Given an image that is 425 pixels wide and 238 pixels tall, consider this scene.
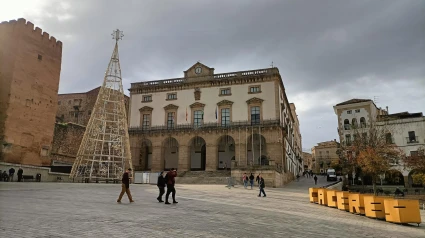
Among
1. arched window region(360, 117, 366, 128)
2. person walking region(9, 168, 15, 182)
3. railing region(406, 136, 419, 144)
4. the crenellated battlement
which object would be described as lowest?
person walking region(9, 168, 15, 182)

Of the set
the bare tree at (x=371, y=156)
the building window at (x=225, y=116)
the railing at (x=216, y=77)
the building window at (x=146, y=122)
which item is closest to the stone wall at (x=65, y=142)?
the building window at (x=146, y=122)

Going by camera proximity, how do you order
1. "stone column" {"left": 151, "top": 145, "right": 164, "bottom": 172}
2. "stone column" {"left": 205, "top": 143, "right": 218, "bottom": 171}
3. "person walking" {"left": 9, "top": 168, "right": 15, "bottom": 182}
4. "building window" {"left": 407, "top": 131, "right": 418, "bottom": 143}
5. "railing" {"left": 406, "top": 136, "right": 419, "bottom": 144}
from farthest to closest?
1. "stone column" {"left": 151, "top": 145, "right": 164, "bottom": 172}
2. "stone column" {"left": 205, "top": 143, "right": 218, "bottom": 171}
3. "building window" {"left": 407, "top": 131, "right": 418, "bottom": 143}
4. "railing" {"left": 406, "top": 136, "right": 419, "bottom": 144}
5. "person walking" {"left": 9, "top": 168, "right": 15, "bottom": 182}

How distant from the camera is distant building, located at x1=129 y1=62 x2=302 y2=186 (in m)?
39.7

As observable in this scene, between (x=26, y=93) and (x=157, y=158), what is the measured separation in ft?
59.7

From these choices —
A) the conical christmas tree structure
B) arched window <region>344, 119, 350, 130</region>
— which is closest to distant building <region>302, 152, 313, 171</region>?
arched window <region>344, 119, 350, 130</region>

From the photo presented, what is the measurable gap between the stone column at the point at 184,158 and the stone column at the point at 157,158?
290 centimetres

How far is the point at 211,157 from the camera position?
4034 cm

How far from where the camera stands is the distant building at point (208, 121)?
39688 mm

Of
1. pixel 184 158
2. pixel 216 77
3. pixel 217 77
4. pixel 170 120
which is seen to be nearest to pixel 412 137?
pixel 217 77

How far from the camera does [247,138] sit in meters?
39.8

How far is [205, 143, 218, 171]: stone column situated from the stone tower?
18.5 meters

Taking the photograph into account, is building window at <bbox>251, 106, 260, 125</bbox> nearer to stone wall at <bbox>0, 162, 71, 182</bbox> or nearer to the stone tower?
stone wall at <bbox>0, 162, 71, 182</bbox>

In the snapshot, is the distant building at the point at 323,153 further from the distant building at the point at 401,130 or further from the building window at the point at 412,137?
the building window at the point at 412,137

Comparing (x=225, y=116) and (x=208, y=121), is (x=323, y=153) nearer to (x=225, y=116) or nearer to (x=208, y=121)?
(x=225, y=116)
